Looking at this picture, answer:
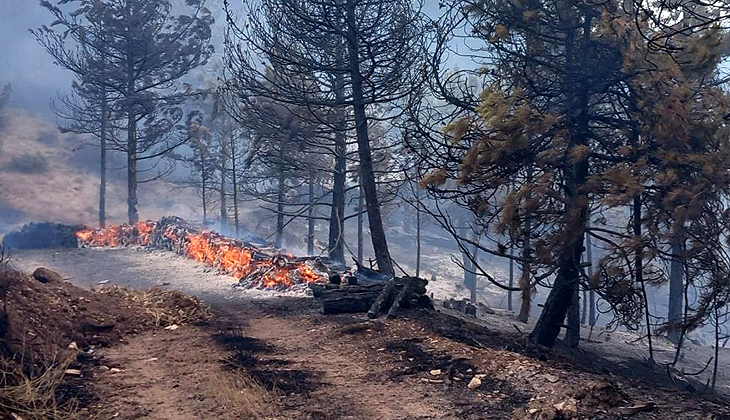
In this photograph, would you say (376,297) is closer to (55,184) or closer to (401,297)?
(401,297)

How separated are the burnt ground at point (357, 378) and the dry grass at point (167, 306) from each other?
49cm

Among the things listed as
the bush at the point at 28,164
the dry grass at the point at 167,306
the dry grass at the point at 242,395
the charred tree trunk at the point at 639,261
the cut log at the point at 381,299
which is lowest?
the dry grass at the point at 167,306

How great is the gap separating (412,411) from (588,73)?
6.57 meters

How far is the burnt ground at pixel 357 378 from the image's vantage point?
542cm

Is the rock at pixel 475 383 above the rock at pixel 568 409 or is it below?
below

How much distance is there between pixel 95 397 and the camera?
5.88 meters

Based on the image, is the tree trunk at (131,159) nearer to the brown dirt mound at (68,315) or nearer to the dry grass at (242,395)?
the brown dirt mound at (68,315)

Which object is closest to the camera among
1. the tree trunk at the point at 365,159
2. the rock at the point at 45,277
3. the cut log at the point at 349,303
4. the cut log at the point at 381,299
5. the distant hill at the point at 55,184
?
the cut log at the point at 381,299

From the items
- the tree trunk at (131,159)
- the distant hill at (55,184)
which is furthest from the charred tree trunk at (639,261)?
the distant hill at (55,184)

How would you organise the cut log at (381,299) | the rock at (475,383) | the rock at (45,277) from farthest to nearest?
the rock at (45,277)
the cut log at (381,299)
the rock at (475,383)

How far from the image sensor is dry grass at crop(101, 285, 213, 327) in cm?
1015

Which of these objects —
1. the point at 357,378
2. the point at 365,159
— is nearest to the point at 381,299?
the point at 357,378

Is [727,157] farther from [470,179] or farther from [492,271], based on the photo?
[492,271]

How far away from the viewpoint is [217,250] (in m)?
19.2
